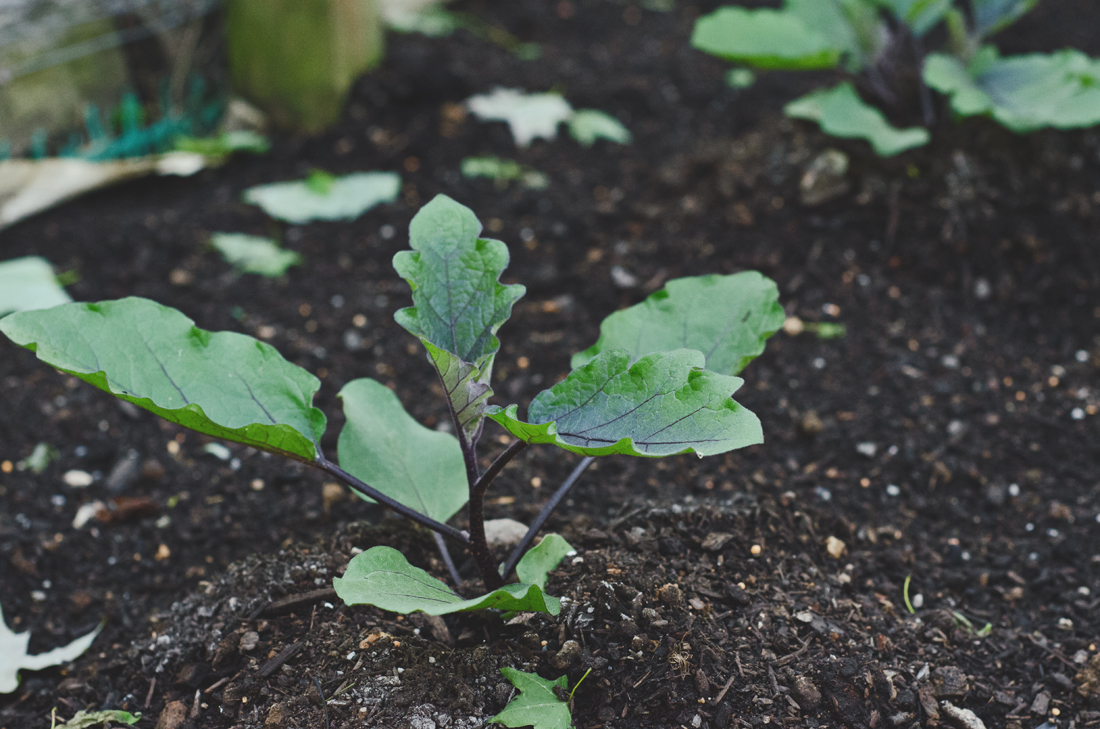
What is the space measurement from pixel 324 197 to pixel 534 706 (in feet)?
6.98

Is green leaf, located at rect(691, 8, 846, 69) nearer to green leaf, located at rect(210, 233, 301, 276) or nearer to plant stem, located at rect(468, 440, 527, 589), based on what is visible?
green leaf, located at rect(210, 233, 301, 276)

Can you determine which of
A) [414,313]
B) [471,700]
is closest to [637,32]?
[414,313]

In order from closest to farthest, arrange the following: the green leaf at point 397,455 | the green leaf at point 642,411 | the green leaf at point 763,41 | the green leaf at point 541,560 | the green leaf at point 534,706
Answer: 1. the green leaf at point 642,411
2. the green leaf at point 534,706
3. the green leaf at point 541,560
4. the green leaf at point 397,455
5. the green leaf at point 763,41

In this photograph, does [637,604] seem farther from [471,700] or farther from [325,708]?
[325,708]

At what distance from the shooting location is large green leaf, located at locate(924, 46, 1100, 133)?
233 centimetres

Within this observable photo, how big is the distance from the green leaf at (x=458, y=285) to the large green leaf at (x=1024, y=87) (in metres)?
1.66

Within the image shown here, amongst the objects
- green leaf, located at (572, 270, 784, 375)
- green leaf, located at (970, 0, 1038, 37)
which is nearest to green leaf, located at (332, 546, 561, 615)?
green leaf, located at (572, 270, 784, 375)

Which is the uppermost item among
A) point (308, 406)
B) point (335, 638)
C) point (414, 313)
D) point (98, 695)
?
point (414, 313)

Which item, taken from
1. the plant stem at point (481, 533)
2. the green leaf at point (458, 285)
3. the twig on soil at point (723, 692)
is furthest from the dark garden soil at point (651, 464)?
the green leaf at point (458, 285)

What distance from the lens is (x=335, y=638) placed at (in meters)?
1.46

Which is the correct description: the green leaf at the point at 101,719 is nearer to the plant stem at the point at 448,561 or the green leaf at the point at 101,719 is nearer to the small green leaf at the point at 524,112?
the plant stem at the point at 448,561

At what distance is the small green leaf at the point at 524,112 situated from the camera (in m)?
3.23

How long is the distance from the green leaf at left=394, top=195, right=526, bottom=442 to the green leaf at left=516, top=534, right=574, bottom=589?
241 mm

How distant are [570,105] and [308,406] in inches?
93.4
